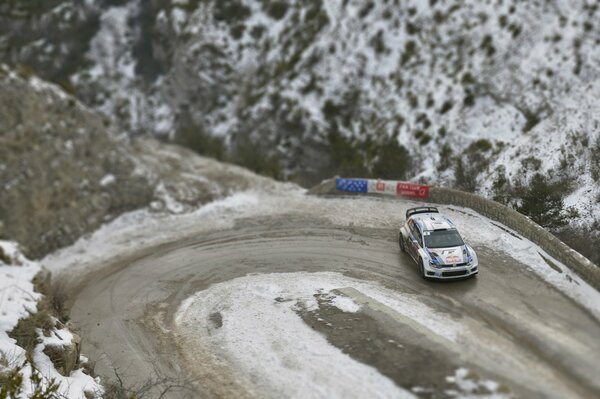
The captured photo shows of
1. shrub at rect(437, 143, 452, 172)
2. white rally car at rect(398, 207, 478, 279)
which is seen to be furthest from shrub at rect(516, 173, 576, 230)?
shrub at rect(437, 143, 452, 172)

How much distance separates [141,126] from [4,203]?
3085cm

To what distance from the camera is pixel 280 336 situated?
14.4m

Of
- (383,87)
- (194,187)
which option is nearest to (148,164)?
(194,187)

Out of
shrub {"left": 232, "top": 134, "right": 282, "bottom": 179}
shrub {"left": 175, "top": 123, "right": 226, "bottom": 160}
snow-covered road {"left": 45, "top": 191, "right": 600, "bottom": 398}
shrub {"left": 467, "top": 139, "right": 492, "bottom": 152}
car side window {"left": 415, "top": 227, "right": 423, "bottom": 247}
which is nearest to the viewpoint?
snow-covered road {"left": 45, "top": 191, "right": 600, "bottom": 398}

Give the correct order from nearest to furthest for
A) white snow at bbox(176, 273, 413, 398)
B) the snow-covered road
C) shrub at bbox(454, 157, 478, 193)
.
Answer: the snow-covered road < white snow at bbox(176, 273, 413, 398) < shrub at bbox(454, 157, 478, 193)

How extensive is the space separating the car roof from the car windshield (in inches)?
A: 8.0

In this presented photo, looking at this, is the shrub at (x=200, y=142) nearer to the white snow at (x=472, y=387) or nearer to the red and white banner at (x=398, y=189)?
the red and white banner at (x=398, y=189)

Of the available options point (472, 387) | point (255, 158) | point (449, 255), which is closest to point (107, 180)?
point (255, 158)

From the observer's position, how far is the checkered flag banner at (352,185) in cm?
2708

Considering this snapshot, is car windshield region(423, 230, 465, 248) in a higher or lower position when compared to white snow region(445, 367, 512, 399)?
higher

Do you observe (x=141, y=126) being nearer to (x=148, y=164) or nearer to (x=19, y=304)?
(x=148, y=164)

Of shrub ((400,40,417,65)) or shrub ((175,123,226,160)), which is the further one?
shrub ((175,123,226,160))

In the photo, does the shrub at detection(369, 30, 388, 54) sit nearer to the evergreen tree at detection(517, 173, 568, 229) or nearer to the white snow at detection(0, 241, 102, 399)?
the evergreen tree at detection(517, 173, 568, 229)

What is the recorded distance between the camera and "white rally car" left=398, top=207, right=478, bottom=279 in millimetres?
16062
